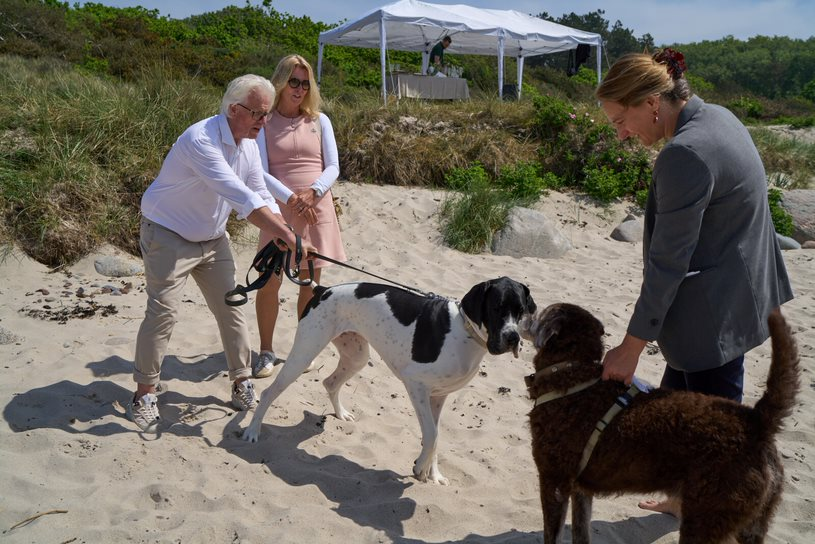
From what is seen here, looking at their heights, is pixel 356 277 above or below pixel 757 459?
below

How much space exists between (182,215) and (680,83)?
2961 mm

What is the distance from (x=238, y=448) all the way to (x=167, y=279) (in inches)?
46.0

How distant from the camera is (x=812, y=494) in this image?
3803 millimetres

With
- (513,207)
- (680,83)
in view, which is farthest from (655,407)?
(513,207)

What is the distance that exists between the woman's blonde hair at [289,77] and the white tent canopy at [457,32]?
11010 millimetres

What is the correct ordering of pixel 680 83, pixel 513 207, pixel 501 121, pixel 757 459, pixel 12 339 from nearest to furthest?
pixel 757 459
pixel 680 83
pixel 12 339
pixel 513 207
pixel 501 121

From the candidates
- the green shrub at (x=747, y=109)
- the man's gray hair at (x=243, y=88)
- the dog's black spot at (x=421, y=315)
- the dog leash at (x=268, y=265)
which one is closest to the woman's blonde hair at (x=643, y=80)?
the dog's black spot at (x=421, y=315)

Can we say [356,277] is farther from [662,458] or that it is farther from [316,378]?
[662,458]

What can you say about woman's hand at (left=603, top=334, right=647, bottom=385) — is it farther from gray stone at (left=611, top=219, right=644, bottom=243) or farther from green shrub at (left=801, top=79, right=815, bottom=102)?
green shrub at (left=801, top=79, right=815, bottom=102)

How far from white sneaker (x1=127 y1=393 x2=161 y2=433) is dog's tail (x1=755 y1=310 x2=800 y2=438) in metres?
3.51

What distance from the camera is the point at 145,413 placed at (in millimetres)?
4223

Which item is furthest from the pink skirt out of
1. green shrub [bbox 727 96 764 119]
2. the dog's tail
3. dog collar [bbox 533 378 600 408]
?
green shrub [bbox 727 96 764 119]

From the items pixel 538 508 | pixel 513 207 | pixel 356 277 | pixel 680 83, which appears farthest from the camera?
pixel 513 207

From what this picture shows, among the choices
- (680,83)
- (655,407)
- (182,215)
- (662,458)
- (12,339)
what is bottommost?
(12,339)
